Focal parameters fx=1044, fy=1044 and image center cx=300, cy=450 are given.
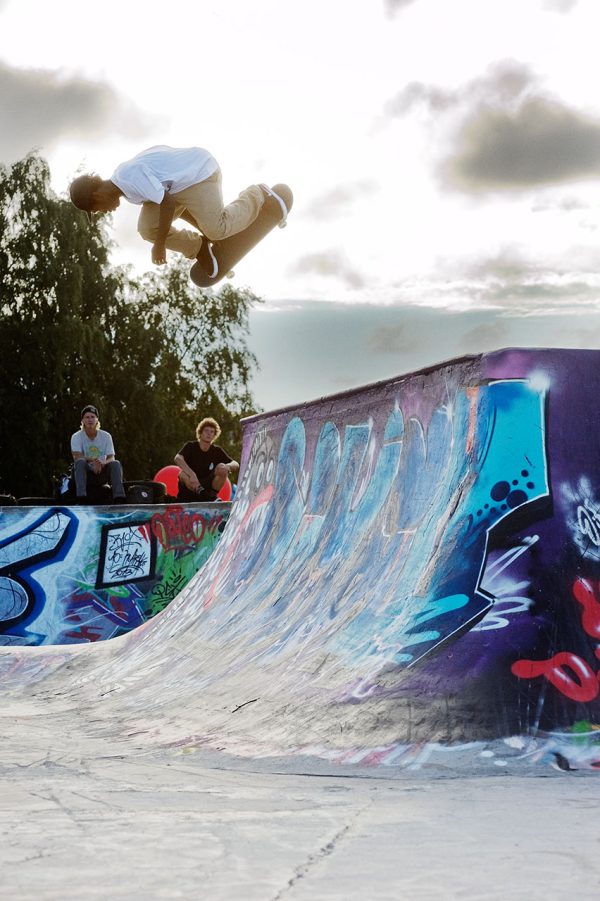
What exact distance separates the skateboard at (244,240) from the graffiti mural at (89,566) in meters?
5.98

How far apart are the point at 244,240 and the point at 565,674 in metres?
3.26

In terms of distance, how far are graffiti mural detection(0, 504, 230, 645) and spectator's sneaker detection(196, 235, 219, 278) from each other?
604 centimetres

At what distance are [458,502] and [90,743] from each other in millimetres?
2171

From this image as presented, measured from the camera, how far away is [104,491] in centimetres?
1248

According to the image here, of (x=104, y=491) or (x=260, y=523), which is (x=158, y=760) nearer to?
Answer: (x=260, y=523)

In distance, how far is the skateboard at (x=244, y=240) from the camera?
6.18m

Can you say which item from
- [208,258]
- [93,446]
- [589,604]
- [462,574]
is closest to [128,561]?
[93,446]

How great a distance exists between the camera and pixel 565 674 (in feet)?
13.9

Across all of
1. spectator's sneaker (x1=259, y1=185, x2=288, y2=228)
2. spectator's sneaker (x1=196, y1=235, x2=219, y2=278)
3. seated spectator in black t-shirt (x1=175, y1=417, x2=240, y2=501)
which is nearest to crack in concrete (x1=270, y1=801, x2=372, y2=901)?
spectator's sneaker (x1=196, y1=235, x2=219, y2=278)

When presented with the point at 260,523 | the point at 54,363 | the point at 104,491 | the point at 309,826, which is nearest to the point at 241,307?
the point at 54,363

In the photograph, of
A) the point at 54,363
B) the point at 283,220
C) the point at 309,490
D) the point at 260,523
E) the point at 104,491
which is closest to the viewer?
→ the point at 283,220

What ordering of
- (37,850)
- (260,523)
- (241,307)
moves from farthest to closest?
(241,307) < (260,523) < (37,850)

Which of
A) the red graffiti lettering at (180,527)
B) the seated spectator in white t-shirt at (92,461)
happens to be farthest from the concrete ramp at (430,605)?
the seated spectator in white t-shirt at (92,461)

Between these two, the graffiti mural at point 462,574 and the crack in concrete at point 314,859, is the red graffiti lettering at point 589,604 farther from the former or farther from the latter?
the crack in concrete at point 314,859
